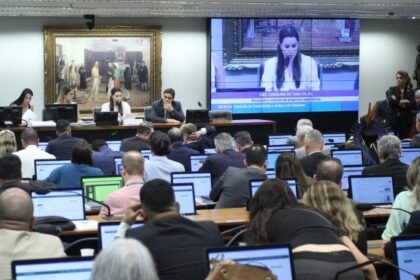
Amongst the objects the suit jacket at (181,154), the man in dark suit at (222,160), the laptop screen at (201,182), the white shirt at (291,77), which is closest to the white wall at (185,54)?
the white shirt at (291,77)

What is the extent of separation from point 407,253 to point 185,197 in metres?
2.80


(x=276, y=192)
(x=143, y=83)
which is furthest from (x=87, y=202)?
(x=143, y=83)

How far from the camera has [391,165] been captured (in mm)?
7742

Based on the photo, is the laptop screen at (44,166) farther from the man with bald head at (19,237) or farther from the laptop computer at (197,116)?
the laptop computer at (197,116)

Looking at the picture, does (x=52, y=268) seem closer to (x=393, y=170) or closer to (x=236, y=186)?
(x=236, y=186)

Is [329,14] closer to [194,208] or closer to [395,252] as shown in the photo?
[194,208]

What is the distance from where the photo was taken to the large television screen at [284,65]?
699 inches

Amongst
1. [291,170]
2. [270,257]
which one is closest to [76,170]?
[291,170]

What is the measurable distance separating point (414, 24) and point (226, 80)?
17.1 ft

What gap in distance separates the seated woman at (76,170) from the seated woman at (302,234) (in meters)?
→ 3.91

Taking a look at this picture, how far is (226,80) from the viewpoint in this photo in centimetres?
1778

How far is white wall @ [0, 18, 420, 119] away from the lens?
16750 mm

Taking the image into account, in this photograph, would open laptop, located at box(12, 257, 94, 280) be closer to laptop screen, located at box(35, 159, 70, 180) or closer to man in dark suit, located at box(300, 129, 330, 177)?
man in dark suit, located at box(300, 129, 330, 177)

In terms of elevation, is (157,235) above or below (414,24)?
below
